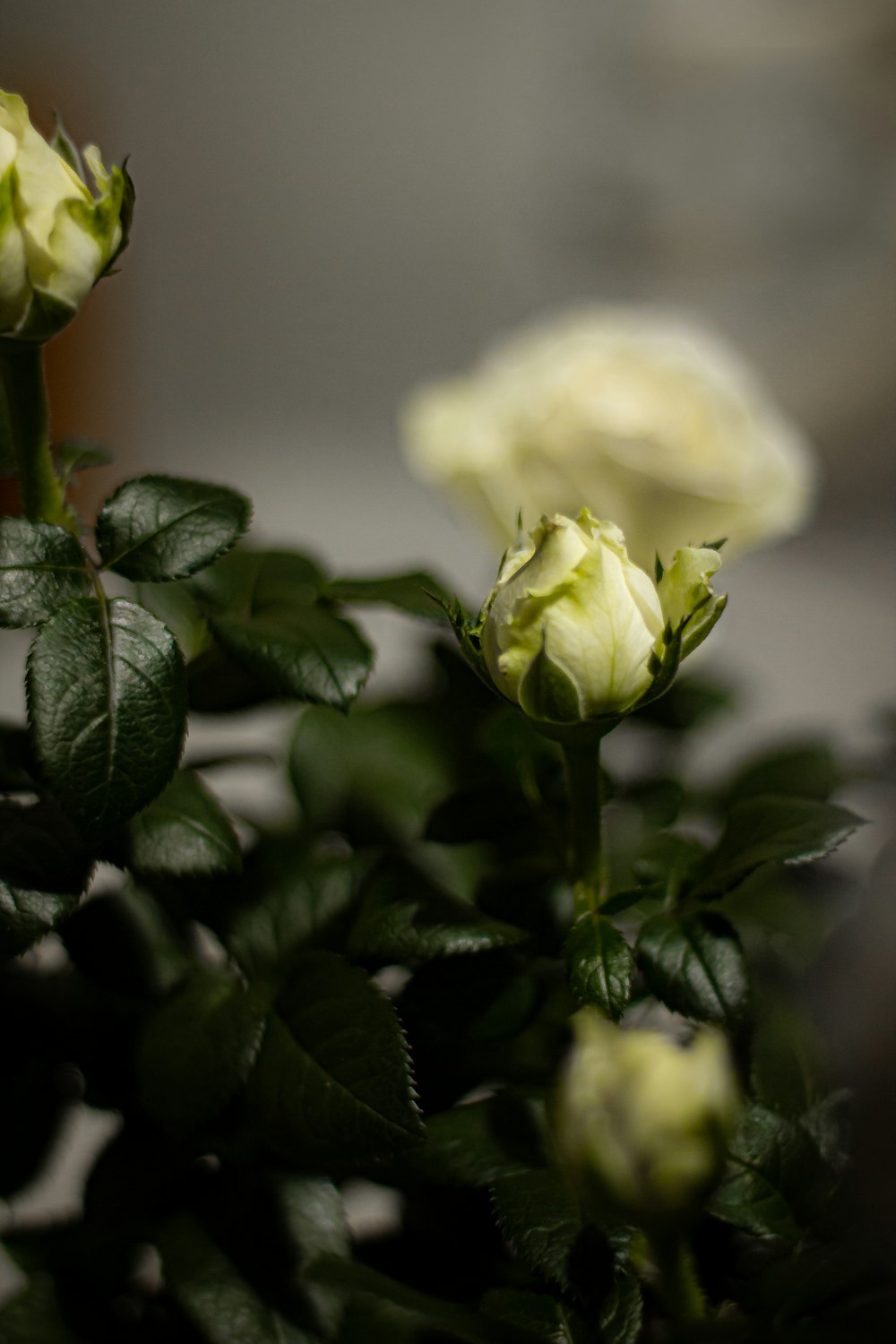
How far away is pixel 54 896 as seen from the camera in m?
0.19

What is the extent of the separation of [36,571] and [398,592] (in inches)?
2.4

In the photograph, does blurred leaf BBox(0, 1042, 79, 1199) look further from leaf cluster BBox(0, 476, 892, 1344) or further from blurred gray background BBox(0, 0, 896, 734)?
blurred gray background BBox(0, 0, 896, 734)

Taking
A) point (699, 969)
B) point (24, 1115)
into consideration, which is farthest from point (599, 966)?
point (24, 1115)

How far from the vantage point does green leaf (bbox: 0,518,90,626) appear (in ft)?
0.61

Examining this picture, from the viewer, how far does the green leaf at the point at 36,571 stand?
0.19 m

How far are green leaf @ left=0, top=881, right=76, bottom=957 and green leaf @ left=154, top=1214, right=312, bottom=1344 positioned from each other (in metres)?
0.07

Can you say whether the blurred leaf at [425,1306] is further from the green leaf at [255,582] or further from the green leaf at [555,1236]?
the green leaf at [255,582]

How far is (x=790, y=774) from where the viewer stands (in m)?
0.27

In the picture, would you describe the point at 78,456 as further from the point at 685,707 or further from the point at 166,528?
the point at 685,707

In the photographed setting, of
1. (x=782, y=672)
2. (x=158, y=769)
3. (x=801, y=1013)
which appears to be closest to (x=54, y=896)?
→ (x=158, y=769)

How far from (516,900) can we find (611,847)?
0.15 feet

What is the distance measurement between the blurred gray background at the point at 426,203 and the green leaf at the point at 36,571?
2.47ft

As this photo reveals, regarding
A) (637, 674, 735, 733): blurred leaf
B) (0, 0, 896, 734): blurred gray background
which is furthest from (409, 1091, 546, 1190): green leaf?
(0, 0, 896, 734): blurred gray background

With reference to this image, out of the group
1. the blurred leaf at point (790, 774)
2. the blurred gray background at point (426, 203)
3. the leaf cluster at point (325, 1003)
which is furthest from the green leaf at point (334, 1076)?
the blurred gray background at point (426, 203)
